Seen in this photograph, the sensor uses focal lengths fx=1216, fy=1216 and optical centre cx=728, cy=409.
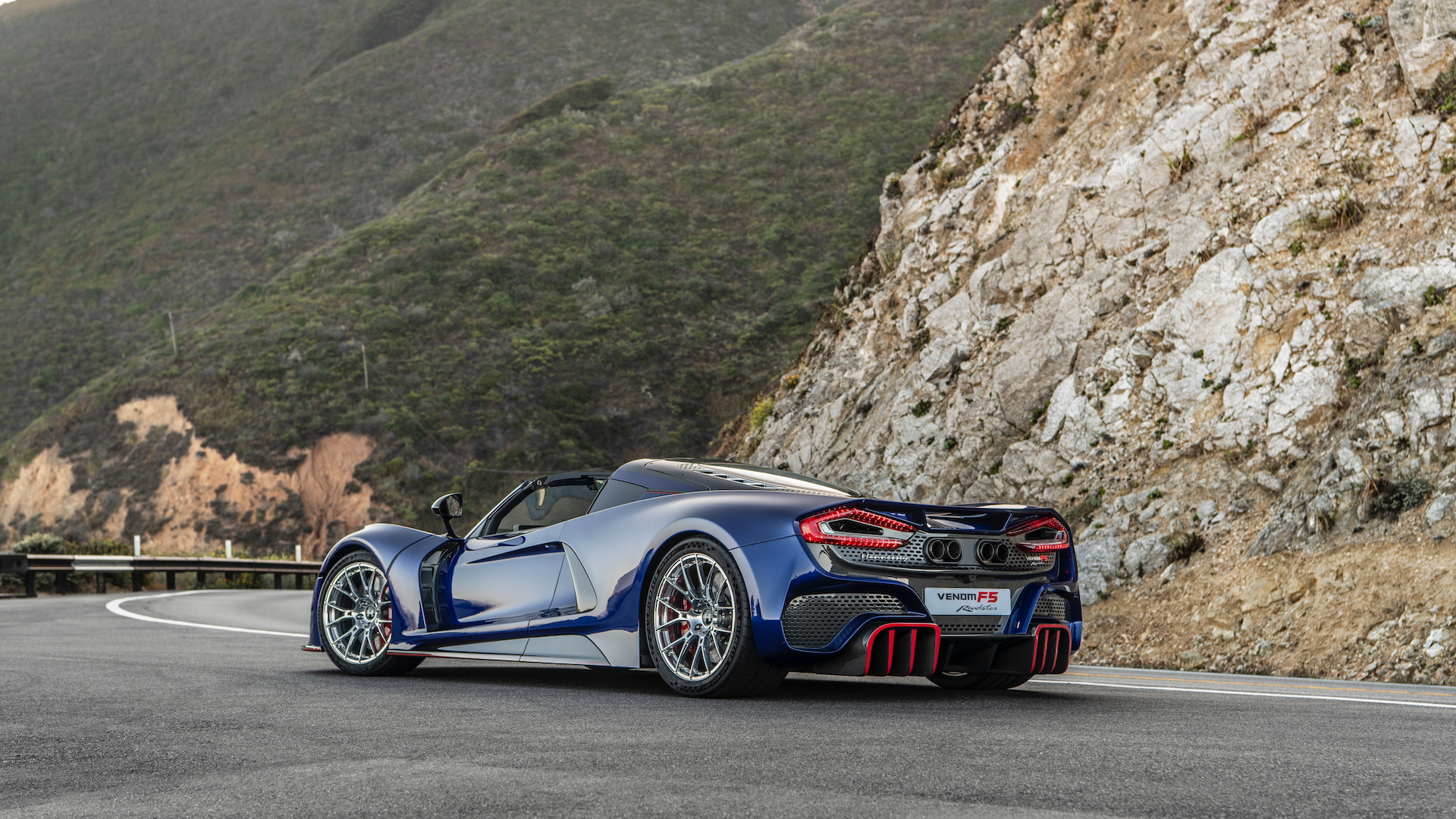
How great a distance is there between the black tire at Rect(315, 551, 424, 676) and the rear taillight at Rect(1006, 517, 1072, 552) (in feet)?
11.9

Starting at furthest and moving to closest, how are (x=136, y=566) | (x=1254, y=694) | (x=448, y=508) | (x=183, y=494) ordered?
(x=183, y=494)
(x=136, y=566)
(x=448, y=508)
(x=1254, y=694)

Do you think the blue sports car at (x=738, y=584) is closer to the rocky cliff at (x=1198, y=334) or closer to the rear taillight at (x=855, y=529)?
the rear taillight at (x=855, y=529)

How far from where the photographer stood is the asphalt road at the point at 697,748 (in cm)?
337

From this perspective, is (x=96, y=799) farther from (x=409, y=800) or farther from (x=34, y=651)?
(x=34, y=651)

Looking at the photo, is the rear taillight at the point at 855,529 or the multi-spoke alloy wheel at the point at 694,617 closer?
the rear taillight at the point at 855,529

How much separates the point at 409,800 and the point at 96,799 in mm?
926

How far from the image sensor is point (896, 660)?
534 centimetres

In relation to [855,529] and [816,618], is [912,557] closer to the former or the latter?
[855,529]

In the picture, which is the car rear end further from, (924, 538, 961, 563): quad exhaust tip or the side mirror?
the side mirror

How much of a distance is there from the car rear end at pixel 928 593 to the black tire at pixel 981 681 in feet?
1.36

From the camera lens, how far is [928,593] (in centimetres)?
549

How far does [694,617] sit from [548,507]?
1474 millimetres

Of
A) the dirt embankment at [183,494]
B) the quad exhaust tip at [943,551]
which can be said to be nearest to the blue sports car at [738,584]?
the quad exhaust tip at [943,551]

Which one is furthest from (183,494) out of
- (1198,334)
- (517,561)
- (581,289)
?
(517,561)
